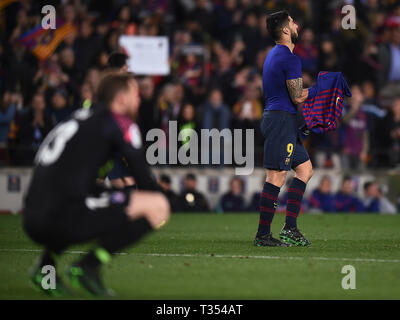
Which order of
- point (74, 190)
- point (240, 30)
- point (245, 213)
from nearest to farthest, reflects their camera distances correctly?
point (74, 190) → point (245, 213) → point (240, 30)

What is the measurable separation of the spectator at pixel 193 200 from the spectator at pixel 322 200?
2029 millimetres

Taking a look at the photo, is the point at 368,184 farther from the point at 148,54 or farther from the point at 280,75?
the point at 280,75

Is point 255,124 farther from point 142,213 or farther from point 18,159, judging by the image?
point 142,213

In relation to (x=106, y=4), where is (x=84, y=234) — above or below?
below

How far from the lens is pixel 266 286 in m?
7.32

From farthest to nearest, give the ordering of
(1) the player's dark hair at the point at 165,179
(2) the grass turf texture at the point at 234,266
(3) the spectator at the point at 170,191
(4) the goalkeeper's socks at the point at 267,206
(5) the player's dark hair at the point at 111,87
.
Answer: (1) the player's dark hair at the point at 165,179
(3) the spectator at the point at 170,191
(4) the goalkeeper's socks at the point at 267,206
(2) the grass turf texture at the point at 234,266
(5) the player's dark hair at the point at 111,87

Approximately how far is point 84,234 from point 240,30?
1438 cm

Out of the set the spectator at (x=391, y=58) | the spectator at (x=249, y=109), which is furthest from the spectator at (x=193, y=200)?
the spectator at (x=391, y=58)

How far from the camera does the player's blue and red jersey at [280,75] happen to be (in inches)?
395

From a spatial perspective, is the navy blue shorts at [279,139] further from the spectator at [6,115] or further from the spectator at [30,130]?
the spectator at [6,115]

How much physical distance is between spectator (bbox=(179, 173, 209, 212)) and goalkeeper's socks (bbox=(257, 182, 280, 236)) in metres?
7.17

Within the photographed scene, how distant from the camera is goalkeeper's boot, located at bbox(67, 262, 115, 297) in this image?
647cm

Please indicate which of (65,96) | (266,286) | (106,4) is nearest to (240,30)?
(106,4)

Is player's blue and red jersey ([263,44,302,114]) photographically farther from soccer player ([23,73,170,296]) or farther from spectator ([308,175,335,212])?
spectator ([308,175,335,212])
